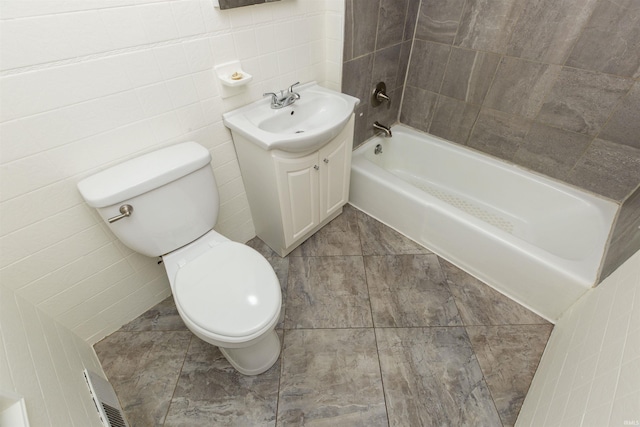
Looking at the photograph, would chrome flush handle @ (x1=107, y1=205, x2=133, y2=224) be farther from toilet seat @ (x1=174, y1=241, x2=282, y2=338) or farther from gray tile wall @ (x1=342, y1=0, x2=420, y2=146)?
gray tile wall @ (x1=342, y1=0, x2=420, y2=146)

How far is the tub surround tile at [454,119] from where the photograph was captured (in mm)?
1823

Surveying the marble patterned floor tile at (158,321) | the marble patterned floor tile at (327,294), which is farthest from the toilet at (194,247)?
the marble patterned floor tile at (158,321)

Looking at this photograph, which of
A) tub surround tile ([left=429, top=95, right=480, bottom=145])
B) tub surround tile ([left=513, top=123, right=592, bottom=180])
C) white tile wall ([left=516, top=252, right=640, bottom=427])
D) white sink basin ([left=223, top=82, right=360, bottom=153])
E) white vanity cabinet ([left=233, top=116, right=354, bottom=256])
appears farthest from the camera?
tub surround tile ([left=429, top=95, right=480, bottom=145])

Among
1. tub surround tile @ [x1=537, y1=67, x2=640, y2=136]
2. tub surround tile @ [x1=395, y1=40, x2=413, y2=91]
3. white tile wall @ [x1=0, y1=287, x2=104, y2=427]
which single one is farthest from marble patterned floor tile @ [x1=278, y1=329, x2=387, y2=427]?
tub surround tile @ [x1=395, y1=40, x2=413, y2=91]

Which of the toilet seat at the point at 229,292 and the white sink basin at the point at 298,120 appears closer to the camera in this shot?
the toilet seat at the point at 229,292

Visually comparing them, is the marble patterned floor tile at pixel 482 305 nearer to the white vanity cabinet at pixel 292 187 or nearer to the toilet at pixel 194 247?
the white vanity cabinet at pixel 292 187

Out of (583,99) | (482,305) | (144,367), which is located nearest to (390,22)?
(583,99)

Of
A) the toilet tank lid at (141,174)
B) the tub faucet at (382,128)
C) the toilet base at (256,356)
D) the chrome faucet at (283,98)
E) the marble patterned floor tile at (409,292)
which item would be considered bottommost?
the marble patterned floor tile at (409,292)

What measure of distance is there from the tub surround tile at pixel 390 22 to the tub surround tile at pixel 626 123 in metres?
1.14

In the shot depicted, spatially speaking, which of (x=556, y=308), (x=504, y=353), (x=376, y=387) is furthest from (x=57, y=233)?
(x=556, y=308)

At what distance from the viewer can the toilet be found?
96 cm

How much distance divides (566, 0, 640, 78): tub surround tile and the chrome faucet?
1335 mm

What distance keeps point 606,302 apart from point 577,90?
41.5 inches

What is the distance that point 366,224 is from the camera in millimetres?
1910
